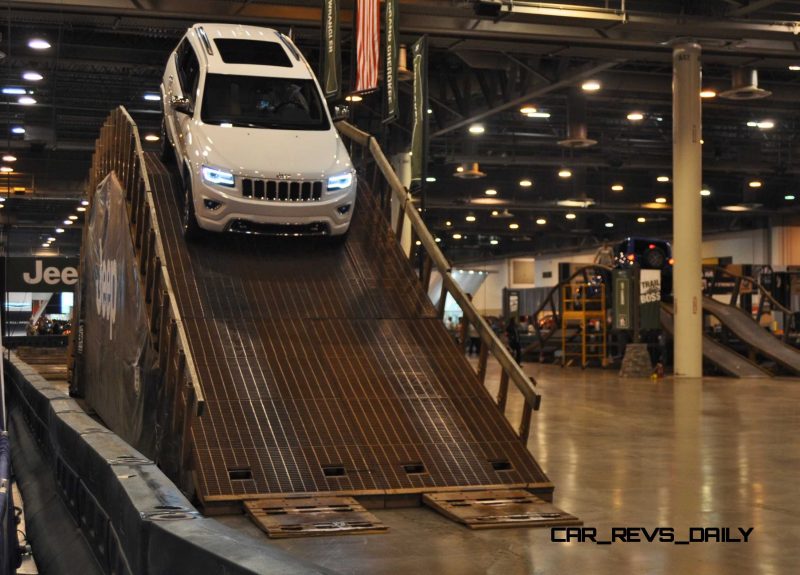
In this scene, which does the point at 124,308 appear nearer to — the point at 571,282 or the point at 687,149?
the point at 687,149

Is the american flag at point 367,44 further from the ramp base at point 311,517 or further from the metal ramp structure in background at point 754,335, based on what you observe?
the metal ramp structure in background at point 754,335

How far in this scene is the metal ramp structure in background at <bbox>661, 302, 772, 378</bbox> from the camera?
25.9 meters

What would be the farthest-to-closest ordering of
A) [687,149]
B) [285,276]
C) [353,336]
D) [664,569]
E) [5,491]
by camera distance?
1. [687,149]
2. [285,276]
3. [353,336]
4. [664,569]
5. [5,491]

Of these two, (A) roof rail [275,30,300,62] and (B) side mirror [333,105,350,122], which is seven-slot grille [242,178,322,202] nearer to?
(B) side mirror [333,105,350,122]

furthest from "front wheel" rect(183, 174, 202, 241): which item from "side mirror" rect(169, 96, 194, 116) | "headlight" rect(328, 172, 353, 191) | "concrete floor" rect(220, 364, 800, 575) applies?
"concrete floor" rect(220, 364, 800, 575)

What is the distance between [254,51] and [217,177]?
2981mm

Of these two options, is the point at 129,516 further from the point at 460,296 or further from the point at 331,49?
the point at 331,49

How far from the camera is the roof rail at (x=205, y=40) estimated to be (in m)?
13.1

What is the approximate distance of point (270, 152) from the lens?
11500 mm

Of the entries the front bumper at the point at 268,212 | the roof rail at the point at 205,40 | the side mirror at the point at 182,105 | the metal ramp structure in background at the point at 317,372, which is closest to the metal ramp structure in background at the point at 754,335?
the metal ramp structure in background at the point at 317,372

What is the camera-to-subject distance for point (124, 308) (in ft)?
39.5

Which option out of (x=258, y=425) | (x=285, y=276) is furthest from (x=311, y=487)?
(x=285, y=276)

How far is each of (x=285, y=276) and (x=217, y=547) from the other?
8333 millimetres

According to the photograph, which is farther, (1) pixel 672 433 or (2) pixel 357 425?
(1) pixel 672 433
